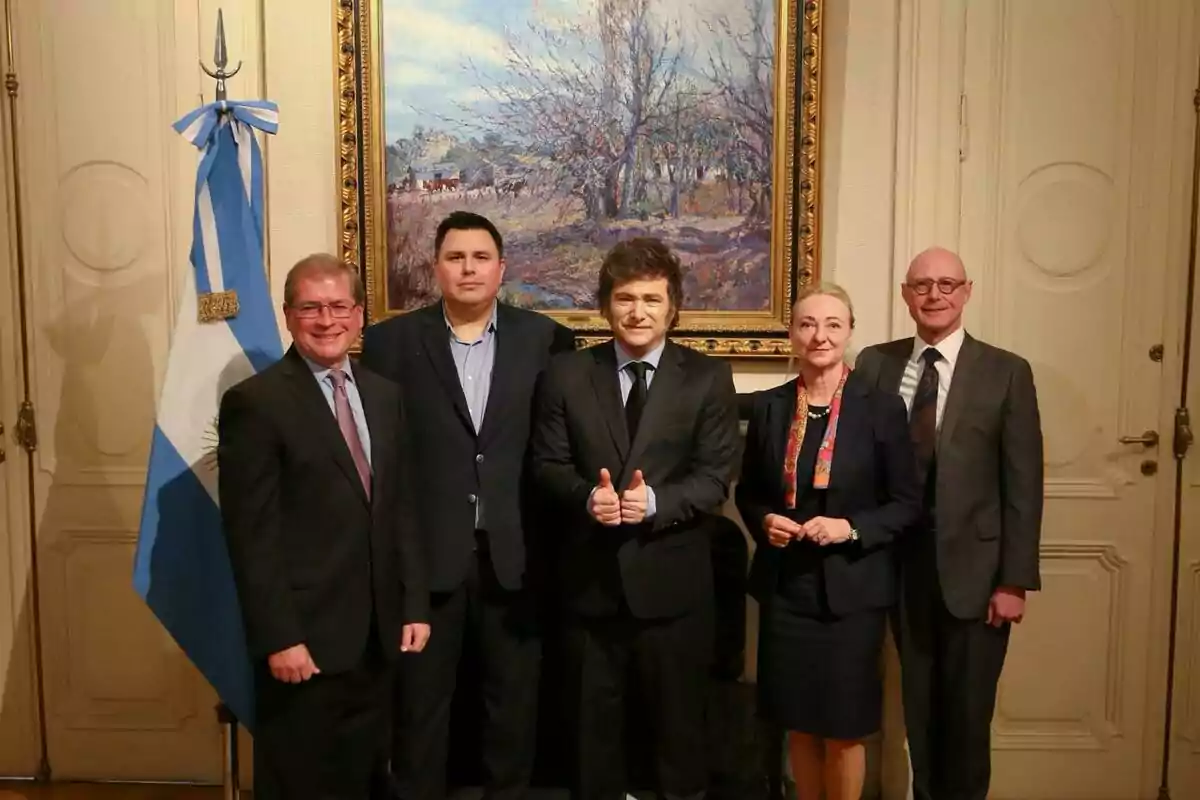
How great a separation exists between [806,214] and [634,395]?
1.01 metres

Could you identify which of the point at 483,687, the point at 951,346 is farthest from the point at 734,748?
the point at 951,346

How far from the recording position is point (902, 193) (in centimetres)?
288

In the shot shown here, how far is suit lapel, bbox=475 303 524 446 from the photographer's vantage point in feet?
7.61

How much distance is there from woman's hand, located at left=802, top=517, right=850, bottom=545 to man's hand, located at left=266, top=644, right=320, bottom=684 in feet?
3.70

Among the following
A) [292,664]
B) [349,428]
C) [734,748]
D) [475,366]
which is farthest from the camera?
[734,748]

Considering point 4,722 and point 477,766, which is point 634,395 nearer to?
point 477,766

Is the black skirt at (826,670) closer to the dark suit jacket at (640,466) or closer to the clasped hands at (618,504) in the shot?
the dark suit jacket at (640,466)

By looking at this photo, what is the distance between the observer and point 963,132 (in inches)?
113

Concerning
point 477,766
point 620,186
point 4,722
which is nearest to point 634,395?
point 620,186

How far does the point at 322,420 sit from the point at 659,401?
0.77 metres

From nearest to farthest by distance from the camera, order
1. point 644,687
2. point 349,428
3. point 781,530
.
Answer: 1. point 349,428
2. point 781,530
3. point 644,687

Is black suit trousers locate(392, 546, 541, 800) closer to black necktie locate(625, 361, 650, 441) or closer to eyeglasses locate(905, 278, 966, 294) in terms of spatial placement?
black necktie locate(625, 361, 650, 441)

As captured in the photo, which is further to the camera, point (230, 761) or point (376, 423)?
point (230, 761)

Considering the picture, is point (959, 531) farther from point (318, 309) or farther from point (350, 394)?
point (318, 309)
